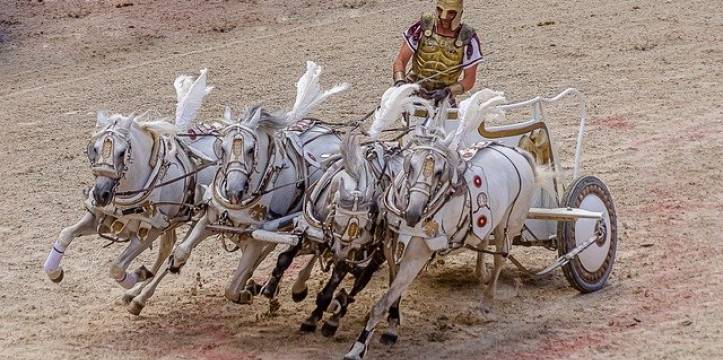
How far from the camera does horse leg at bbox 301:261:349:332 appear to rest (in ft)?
26.8

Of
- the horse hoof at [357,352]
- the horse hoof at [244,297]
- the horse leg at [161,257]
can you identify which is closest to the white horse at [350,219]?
the horse hoof at [244,297]

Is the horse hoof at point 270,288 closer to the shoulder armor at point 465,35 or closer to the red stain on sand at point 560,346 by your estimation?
the red stain on sand at point 560,346

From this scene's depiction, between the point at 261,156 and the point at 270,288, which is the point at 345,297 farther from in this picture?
the point at 261,156

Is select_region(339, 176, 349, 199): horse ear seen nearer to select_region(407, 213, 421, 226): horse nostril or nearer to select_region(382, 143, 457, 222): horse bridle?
select_region(382, 143, 457, 222): horse bridle

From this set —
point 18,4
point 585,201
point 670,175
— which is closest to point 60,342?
point 585,201

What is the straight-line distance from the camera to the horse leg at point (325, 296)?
8.16 m

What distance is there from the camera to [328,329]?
830cm

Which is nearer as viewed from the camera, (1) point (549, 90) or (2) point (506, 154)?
(2) point (506, 154)

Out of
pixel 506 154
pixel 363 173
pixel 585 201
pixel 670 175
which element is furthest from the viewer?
pixel 670 175

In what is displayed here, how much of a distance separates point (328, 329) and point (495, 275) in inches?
50.2

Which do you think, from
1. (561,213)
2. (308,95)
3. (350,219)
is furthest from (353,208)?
(561,213)

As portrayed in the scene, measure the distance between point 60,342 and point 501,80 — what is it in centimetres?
803

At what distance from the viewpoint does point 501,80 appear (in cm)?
1550

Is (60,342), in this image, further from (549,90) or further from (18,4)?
(18,4)
